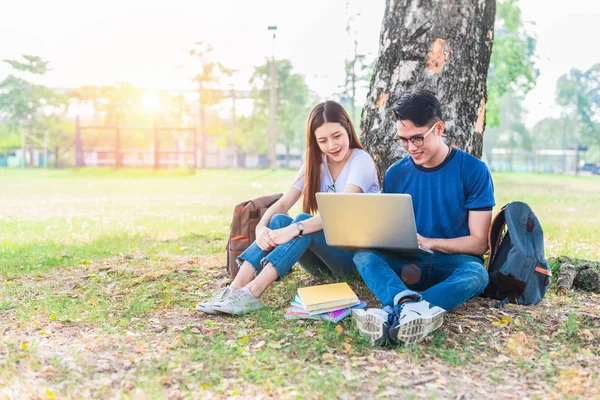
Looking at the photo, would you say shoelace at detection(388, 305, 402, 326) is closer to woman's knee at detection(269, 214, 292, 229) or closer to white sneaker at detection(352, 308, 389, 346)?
white sneaker at detection(352, 308, 389, 346)

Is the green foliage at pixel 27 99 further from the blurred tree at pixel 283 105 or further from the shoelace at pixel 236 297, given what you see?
the shoelace at pixel 236 297

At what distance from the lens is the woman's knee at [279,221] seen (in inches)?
173

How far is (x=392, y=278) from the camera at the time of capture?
3.80m

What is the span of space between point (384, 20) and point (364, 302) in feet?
8.50

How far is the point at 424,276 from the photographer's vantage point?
410cm

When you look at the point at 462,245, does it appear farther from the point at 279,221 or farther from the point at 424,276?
the point at 279,221

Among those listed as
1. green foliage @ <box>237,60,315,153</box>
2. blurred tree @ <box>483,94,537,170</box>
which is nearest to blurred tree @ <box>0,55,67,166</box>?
green foliage @ <box>237,60,315,153</box>

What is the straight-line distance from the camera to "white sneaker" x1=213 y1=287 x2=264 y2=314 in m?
4.22

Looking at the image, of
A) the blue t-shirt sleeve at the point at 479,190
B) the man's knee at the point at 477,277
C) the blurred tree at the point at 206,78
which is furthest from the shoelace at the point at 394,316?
the blurred tree at the point at 206,78

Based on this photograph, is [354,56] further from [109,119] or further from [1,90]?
[1,90]

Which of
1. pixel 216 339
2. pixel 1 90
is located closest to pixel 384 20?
pixel 216 339

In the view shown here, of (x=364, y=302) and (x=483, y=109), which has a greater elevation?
(x=483, y=109)

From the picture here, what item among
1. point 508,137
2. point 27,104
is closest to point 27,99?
point 27,104

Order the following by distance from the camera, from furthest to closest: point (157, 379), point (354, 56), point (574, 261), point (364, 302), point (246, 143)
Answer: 1. point (246, 143)
2. point (354, 56)
3. point (574, 261)
4. point (364, 302)
5. point (157, 379)
